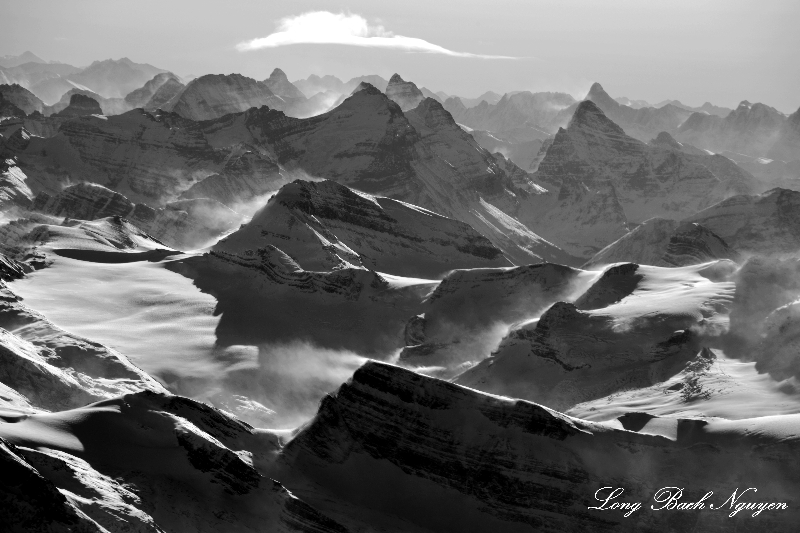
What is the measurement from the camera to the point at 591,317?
137500 millimetres

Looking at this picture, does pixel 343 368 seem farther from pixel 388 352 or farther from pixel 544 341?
pixel 544 341

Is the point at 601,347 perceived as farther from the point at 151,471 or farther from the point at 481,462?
the point at 151,471

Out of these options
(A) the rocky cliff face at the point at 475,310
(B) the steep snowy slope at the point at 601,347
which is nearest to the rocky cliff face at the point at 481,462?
(B) the steep snowy slope at the point at 601,347

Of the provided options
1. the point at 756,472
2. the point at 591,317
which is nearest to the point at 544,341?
the point at 591,317

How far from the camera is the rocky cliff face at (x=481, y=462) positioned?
71.7 metres

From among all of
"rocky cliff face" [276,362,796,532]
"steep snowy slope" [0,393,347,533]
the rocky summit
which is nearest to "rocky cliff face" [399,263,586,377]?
the rocky summit

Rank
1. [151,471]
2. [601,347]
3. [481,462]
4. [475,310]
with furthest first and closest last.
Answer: [475,310] < [601,347] < [481,462] < [151,471]

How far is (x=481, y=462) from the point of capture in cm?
7362

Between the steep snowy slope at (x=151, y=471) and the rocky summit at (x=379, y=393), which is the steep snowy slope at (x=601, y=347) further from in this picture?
the steep snowy slope at (x=151, y=471)

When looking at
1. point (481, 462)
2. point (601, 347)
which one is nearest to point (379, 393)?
point (481, 462)

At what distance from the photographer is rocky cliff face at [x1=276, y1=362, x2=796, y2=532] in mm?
71688

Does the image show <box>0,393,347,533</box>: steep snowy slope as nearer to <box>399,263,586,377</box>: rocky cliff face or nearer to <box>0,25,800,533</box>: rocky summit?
<box>0,25,800,533</box>: rocky summit

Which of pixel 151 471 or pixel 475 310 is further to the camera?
pixel 475 310

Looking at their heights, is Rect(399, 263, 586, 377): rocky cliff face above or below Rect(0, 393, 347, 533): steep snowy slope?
below
